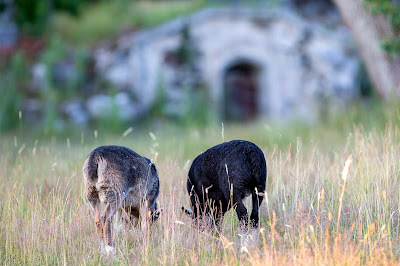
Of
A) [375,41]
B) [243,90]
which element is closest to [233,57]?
[243,90]

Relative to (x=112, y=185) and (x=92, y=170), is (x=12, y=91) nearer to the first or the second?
(x=92, y=170)

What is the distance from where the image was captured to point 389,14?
444 inches

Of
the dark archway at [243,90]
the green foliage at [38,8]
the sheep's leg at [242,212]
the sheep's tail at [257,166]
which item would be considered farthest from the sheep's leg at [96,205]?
the dark archway at [243,90]

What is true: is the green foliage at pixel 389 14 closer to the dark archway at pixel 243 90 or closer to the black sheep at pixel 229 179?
the black sheep at pixel 229 179

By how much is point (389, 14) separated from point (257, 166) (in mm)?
7718

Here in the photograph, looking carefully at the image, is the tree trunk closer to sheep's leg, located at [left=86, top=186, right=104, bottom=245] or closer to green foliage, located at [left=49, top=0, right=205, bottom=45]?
sheep's leg, located at [left=86, top=186, right=104, bottom=245]

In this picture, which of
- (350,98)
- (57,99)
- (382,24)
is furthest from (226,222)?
(350,98)

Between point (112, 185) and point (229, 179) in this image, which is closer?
point (112, 185)

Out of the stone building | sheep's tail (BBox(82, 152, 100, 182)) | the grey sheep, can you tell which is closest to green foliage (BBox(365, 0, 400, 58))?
the stone building

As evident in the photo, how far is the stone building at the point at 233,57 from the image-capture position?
18844 mm

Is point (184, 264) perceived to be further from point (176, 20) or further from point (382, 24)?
point (176, 20)

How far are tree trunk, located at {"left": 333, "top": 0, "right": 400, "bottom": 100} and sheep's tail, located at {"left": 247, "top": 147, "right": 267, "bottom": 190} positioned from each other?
288 inches

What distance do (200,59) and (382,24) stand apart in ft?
28.9

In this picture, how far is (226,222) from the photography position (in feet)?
19.0
